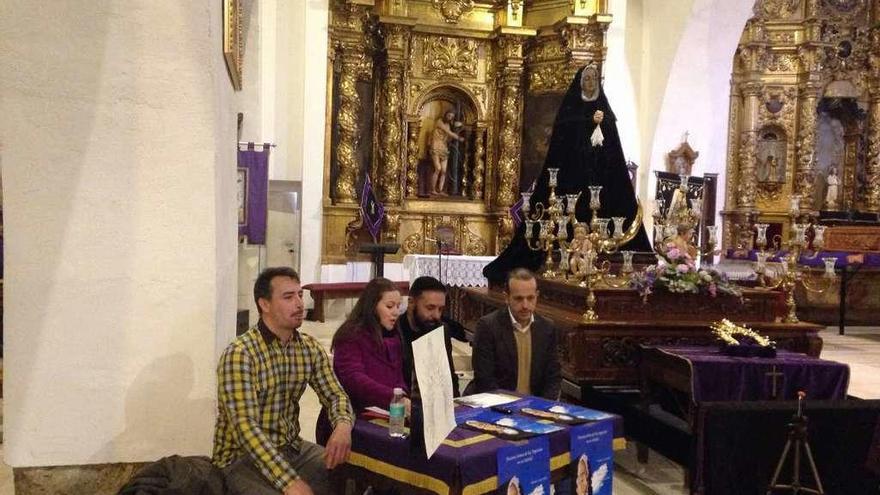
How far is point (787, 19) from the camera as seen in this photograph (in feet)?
53.1

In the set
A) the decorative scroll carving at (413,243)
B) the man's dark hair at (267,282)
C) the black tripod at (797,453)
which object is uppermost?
the man's dark hair at (267,282)

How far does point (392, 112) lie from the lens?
1334 centimetres

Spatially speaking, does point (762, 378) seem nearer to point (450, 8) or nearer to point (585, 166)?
point (585, 166)

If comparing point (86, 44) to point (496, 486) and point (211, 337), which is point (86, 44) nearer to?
point (211, 337)

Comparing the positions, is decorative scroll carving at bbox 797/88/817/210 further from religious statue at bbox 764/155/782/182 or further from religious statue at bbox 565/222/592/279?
→ religious statue at bbox 565/222/592/279

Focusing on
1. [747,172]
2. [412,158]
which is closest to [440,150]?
[412,158]

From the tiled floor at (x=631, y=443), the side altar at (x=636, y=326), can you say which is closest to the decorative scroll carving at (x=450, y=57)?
the tiled floor at (x=631, y=443)

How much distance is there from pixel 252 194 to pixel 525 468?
7394 mm

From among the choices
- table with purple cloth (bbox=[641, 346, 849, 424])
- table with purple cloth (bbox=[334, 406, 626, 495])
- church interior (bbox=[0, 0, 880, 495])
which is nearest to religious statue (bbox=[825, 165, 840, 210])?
church interior (bbox=[0, 0, 880, 495])

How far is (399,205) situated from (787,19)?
940 centimetres

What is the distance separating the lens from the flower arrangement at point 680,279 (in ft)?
18.8

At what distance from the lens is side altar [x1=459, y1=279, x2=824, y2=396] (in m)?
5.51

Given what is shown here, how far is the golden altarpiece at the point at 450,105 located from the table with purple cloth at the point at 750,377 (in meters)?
8.46

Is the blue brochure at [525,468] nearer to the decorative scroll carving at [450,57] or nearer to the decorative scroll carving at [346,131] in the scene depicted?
the decorative scroll carving at [346,131]
